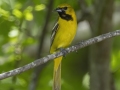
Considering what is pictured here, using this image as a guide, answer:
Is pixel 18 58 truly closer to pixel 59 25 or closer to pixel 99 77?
pixel 59 25

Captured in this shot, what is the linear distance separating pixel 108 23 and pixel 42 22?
81 cm

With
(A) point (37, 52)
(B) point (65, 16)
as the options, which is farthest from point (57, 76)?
(B) point (65, 16)

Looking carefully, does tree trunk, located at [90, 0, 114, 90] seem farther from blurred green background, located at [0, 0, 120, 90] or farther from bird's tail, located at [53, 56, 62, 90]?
bird's tail, located at [53, 56, 62, 90]

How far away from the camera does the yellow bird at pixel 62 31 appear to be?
5383 millimetres

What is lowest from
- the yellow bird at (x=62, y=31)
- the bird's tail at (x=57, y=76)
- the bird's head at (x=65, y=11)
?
the bird's tail at (x=57, y=76)

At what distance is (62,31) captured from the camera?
18.0 ft

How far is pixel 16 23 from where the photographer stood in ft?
17.1

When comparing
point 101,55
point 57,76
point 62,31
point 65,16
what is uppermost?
point 65,16

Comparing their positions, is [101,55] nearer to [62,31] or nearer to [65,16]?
[62,31]

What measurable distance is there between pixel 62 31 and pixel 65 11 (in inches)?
10.2

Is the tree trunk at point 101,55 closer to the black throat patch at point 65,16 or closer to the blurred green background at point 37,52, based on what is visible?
the blurred green background at point 37,52

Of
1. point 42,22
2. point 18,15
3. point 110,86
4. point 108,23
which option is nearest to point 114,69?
point 110,86

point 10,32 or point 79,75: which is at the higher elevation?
point 10,32

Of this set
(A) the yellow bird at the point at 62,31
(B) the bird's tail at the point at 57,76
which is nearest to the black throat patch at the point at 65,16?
(A) the yellow bird at the point at 62,31
